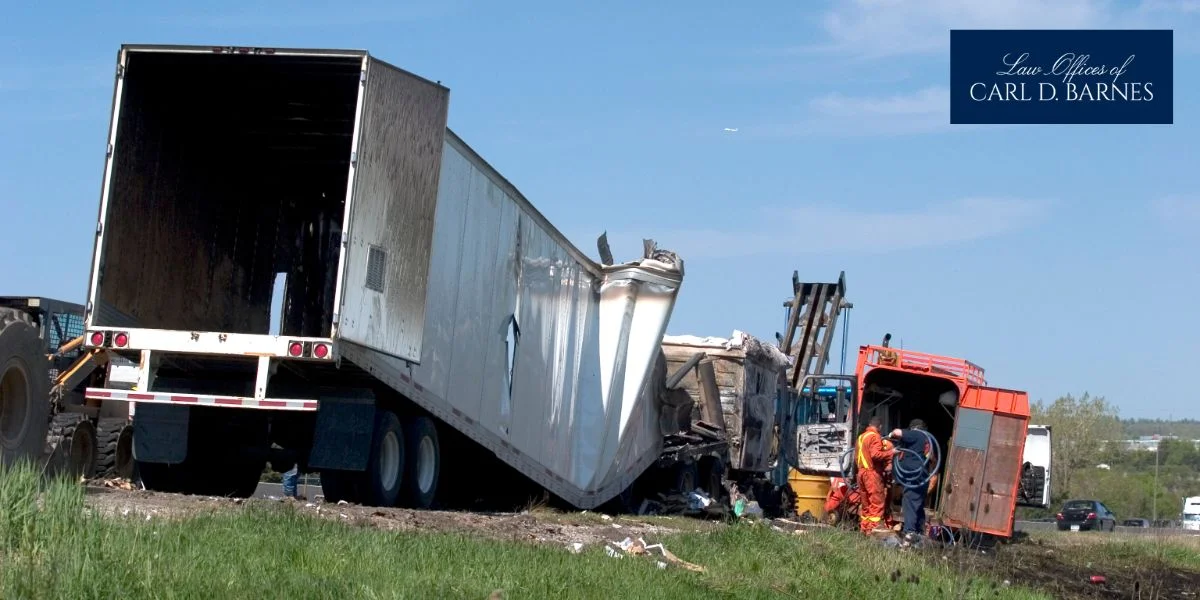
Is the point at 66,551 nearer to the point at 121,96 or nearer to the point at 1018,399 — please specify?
the point at 121,96

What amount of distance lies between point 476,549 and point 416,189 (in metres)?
3.90

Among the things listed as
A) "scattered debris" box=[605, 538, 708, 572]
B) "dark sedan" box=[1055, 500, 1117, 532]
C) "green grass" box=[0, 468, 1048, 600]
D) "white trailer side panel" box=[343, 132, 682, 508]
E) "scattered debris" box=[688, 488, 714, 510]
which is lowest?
"dark sedan" box=[1055, 500, 1117, 532]

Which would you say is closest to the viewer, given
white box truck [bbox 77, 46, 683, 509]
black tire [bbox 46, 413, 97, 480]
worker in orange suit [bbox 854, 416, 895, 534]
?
white box truck [bbox 77, 46, 683, 509]

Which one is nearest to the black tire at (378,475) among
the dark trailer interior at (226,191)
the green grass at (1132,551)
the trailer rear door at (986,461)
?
the dark trailer interior at (226,191)

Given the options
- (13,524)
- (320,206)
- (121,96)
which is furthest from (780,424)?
(13,524)

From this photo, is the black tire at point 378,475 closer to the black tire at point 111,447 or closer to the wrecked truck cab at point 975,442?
the black tire at point 111,447

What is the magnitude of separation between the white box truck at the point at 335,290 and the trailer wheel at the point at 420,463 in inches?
0.9

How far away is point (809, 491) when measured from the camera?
70.7ft

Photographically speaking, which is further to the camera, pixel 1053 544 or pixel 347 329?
pixel 1053 544

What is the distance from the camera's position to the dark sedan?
3941 centimetres

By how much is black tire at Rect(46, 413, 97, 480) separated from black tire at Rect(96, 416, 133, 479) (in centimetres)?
7

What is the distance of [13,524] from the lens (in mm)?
7160

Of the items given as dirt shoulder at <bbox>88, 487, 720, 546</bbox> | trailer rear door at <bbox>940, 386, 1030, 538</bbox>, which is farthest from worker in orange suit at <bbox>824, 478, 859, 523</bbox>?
Answer: dirt shoulder at <bbox>88, 487, 720, 546</bbox>

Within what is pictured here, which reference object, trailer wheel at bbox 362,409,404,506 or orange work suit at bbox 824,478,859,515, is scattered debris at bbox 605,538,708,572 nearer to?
trailer wheel at bbox 362,409,404,506
